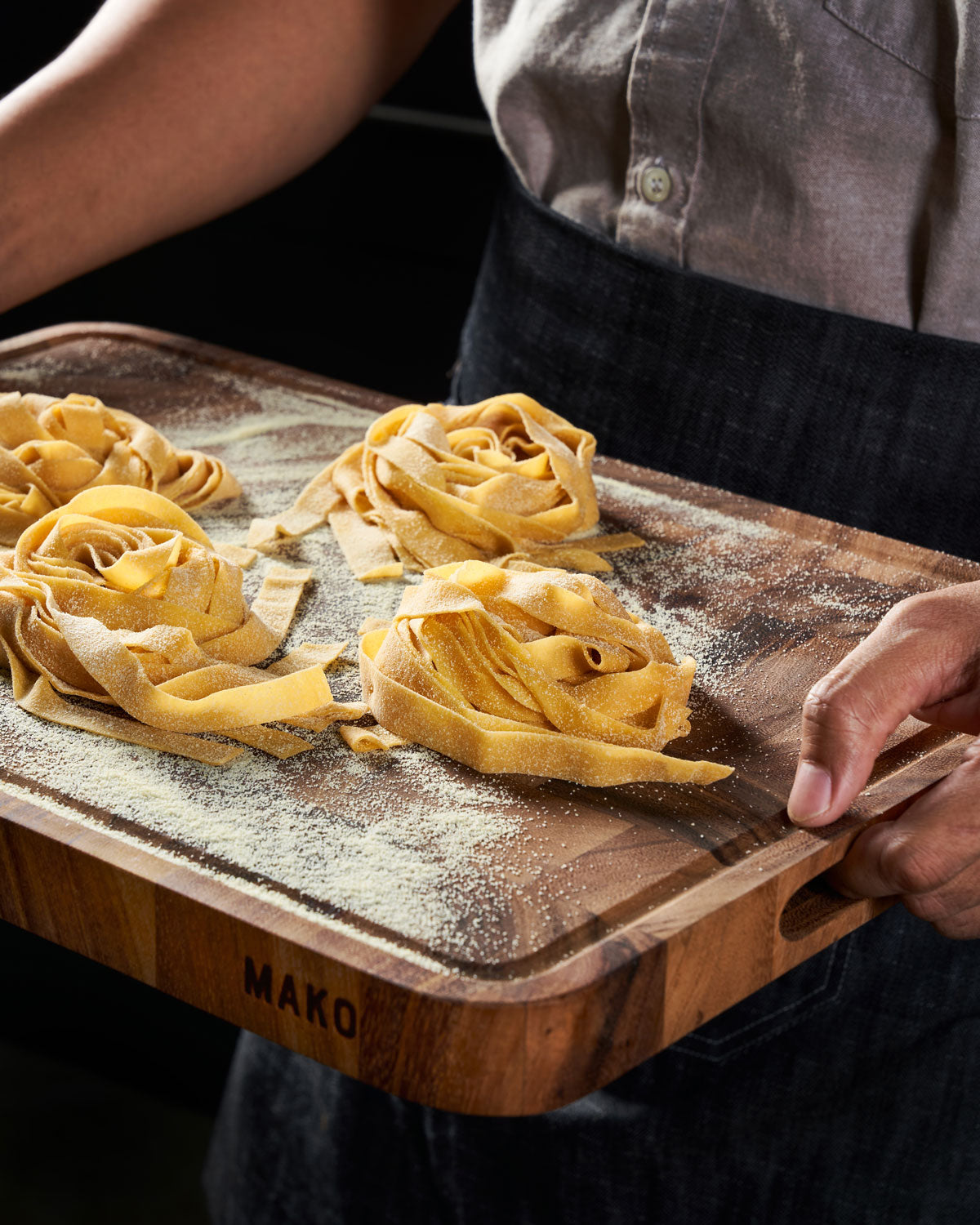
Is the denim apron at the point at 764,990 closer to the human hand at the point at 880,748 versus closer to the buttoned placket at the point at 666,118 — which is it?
the buttoned placket at the point at 666,118

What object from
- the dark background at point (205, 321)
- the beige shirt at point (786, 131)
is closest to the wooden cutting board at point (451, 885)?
the beige shirt at point (786, 131)

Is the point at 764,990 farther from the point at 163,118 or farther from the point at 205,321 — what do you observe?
the point at 205,321

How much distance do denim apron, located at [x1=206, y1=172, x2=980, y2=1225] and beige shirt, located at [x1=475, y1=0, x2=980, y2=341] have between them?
0.06 metres

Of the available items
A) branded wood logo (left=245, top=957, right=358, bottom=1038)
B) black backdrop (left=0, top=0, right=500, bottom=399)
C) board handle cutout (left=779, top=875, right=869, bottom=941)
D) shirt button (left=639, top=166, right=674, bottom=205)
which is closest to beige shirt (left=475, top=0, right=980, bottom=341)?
shirt button (left=639, top=166, right=674, bottom=205)

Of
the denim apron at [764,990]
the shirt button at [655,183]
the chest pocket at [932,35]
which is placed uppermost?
the chest pocket at [932,35]

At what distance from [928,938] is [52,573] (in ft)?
3.47

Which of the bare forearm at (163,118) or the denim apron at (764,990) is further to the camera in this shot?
the bare forearm at (163,118)

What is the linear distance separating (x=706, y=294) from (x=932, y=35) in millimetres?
397

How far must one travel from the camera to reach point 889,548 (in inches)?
66.3

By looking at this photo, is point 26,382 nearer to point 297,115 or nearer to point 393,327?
point 297,115

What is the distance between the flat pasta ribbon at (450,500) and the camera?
65.0 inches

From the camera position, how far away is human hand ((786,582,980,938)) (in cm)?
117

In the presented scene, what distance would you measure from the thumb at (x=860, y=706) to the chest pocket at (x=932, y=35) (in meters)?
0.70

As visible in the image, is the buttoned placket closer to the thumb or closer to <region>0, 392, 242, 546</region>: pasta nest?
<region>0, 392, 242, 546</region>: pasta nest
